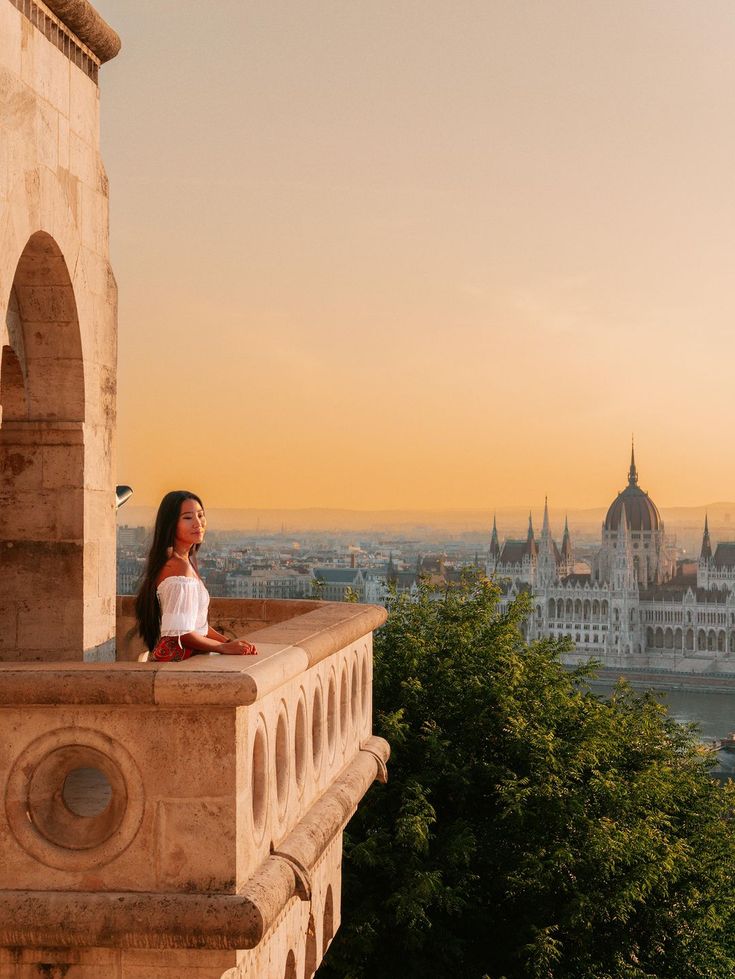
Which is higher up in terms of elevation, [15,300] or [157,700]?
[15,300]

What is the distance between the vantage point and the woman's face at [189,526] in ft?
18.8

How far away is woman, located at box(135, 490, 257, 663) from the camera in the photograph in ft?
18.0

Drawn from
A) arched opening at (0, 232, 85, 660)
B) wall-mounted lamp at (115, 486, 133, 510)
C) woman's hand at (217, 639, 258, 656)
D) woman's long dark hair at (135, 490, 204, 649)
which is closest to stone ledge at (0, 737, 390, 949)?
woman's hand at (217, 639, 258, 656)

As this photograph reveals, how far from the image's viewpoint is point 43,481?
6371mm

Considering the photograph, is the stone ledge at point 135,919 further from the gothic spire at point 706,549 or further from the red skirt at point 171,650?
the gothic spire at point 706,549

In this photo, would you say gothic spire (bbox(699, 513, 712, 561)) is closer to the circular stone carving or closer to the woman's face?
the woman's face

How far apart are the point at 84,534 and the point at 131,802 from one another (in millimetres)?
2225

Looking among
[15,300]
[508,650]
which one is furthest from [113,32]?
[508,650]

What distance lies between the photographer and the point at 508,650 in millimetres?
17094

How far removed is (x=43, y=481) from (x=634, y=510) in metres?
172

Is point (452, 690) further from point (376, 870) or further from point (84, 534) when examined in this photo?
point (84, 534)

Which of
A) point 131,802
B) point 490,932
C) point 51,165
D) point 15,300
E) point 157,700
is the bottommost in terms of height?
point 490,932

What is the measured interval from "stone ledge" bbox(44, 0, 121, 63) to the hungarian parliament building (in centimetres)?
14995

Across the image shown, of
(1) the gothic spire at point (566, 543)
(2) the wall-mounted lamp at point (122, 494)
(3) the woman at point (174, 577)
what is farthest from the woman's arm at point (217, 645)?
(1) the gothic spire at point (566, 543)
